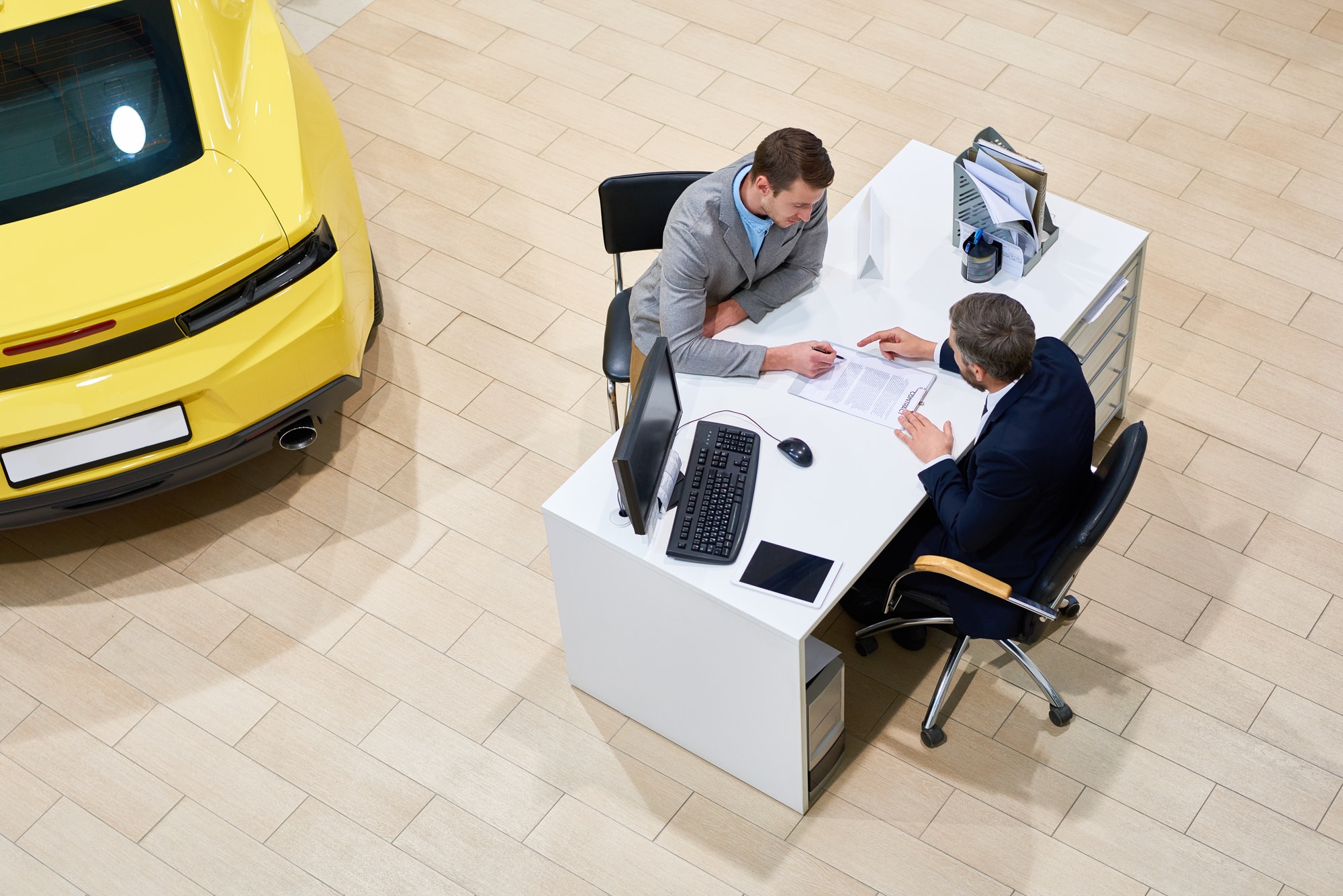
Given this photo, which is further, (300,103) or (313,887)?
(300,103)

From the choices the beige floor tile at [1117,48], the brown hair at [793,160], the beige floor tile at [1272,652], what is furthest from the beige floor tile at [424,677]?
the beige floor tile at [1117,48]

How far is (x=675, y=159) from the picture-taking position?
16.2 ft

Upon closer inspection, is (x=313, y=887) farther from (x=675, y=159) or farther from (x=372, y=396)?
(x=675, y=159)

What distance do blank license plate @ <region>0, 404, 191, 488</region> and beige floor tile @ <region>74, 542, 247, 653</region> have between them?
52cm

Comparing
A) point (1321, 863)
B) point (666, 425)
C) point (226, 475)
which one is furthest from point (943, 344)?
Result: point (226, 475)

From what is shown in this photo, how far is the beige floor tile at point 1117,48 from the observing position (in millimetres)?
5215

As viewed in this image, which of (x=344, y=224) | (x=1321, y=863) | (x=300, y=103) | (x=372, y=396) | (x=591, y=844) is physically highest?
(x=300, y=103)

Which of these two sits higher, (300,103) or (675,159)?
(300,103)

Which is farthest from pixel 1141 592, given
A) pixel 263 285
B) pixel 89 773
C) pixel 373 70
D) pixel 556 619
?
pixel 373 70

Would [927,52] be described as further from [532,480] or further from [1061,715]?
[1061,715]

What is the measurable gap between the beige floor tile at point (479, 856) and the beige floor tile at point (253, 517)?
938mm

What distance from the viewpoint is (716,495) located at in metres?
3.00

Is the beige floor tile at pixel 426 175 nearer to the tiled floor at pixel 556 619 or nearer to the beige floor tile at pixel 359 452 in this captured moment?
the tiled floor at pixel 556 619

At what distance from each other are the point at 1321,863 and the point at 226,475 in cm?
315
